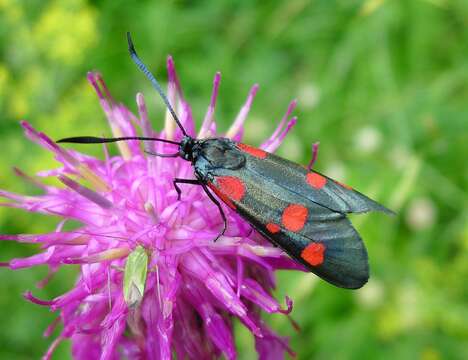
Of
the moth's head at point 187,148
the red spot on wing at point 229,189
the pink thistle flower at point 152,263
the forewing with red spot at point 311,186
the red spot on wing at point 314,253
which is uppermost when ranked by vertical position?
the forewing with red spot at point 311,186

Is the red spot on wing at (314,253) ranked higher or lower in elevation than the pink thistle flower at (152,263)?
higher

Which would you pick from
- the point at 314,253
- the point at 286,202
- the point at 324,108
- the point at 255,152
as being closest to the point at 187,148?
the point at 255,152

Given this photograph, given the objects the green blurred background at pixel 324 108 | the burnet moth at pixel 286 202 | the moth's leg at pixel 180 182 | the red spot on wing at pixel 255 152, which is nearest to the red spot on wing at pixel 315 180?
the burnet moth at pixel 286 202

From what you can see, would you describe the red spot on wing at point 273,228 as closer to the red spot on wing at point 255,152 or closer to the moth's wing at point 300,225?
the moth's wing at point 300,225

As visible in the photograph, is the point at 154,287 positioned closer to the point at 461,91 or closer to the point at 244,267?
the point at 244,267

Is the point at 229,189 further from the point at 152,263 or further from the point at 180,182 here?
the point at 152,263

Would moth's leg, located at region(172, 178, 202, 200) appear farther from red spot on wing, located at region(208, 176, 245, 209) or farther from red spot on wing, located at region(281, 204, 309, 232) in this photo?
red spot on wing, located at region(281, 204, 309, 232)

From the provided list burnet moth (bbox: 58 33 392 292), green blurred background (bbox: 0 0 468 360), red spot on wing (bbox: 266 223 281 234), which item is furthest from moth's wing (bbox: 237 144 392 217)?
green blurred background (bbox: 0 0 468 360)
